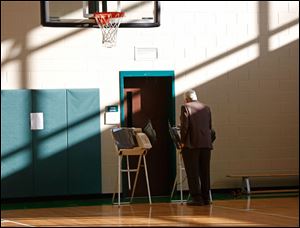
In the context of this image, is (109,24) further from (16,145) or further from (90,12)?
(16,145)

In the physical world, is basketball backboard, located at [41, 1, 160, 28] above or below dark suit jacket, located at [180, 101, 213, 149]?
above

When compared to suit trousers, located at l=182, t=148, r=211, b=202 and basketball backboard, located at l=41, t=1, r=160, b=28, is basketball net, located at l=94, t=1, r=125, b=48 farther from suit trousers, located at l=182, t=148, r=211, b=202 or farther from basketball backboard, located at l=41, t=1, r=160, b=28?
suit trousers, located at l=182, t=148, r=211, b=202

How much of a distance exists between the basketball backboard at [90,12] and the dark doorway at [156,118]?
1.07 meters

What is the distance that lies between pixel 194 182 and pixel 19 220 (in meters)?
2.46

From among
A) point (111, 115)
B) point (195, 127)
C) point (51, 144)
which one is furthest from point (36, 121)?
point (195, 127)

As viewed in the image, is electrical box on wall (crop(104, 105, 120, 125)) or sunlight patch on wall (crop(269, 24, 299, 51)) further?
sunlight patch on wall (crop(269, 24, 299, 51))

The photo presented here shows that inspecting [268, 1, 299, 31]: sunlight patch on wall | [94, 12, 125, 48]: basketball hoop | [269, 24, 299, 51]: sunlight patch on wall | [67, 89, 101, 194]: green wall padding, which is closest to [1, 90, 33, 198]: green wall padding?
[67, 89, 101, 194]: green wall padding

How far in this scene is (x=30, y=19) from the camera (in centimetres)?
1162

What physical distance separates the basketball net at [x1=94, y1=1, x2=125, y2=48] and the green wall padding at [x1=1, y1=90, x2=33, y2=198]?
149 centimetres

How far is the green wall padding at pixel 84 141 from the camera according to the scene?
1173 centimetres

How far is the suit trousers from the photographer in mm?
9984

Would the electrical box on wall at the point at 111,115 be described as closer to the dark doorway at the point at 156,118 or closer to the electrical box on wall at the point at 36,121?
the dark doorway at the point at 156,118

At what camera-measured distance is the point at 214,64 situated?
12.4 meters

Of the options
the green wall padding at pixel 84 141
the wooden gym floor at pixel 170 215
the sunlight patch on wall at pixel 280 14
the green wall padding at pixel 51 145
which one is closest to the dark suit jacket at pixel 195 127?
the wooden gym floor at pixel 170 215
